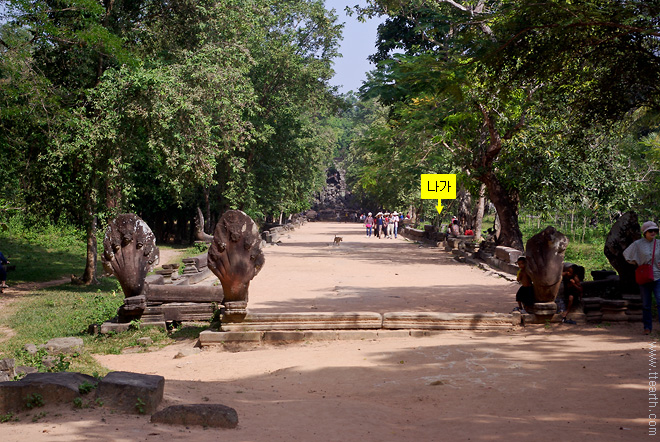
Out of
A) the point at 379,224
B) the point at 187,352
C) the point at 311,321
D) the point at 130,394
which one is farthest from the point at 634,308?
the point at 379,224

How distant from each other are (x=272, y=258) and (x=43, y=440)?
21.9 metres

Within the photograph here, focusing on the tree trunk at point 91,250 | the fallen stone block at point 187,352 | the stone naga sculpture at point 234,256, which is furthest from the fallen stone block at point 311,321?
the tree trunk at point 91,250

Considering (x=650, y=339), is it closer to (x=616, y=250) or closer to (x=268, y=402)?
(x=616, y=250)

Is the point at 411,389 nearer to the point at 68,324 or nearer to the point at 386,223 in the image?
the point at 68,324

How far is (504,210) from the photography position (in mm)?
23922

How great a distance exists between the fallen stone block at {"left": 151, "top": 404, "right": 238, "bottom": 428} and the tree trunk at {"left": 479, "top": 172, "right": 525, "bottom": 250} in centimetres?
1954

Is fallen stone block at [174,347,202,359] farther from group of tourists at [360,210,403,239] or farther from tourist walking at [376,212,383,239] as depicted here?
tourist walking at [376,212,383,239]

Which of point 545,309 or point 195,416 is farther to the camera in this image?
point 545,309

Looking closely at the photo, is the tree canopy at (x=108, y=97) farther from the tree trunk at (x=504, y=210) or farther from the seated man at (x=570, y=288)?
the seated man at (x=570, y=288)

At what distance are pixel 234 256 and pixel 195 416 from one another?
5.17 metres

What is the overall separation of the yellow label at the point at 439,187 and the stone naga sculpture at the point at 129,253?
2389cm

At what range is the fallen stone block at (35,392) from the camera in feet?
18.8

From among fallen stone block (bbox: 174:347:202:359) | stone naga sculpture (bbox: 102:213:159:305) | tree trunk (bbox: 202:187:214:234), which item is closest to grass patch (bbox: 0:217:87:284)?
tree trunk (bbox: 202:187:214:234)

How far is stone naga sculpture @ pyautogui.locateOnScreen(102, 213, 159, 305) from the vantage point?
11672 mm
